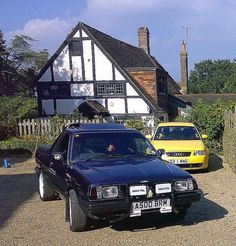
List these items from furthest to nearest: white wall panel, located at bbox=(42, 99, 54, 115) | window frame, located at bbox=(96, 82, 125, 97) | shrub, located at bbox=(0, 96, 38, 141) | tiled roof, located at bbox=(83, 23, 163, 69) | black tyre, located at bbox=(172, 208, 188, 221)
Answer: white wall panel, located at bbox=(42, 99, 54, 115), tiled roof, located at bbox=(83, 23, 163, 69), window frame, located at bbox=(96, 82, 125, 97), shrub, located at bbox=(0, 96, 38, 141), black tyre, located at bbox=(172, 208, 188, 221)

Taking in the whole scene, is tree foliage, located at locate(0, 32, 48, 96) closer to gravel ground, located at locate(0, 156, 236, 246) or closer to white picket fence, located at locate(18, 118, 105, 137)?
white picket fence, located at locate(18, 118, 105, 137)

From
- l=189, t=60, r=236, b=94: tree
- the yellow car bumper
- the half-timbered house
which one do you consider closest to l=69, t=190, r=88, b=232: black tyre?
the yellow car bumper

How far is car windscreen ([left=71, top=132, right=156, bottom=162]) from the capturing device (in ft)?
25.6

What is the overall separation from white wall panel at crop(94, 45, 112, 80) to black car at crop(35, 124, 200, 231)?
2387 centimetres

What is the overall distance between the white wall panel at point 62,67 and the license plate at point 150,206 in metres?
26.7

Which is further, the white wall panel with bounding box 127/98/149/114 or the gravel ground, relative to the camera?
the white wall panel with bounding box 127/98/149/114

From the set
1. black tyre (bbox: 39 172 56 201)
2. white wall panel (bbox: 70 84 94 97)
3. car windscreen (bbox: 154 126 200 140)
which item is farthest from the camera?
white wall panel (bbox: 70 84 94 97)

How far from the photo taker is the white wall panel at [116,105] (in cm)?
3228

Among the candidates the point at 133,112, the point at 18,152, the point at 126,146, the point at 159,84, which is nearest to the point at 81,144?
the point at 126,146

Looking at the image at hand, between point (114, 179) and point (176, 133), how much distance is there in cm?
846

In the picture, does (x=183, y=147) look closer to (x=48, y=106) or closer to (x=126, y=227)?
(x=126, y=227)

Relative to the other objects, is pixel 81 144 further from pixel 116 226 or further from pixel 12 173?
pixel 12 173

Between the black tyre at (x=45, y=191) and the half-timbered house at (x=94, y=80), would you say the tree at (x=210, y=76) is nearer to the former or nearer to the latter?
the half-timbered house at (x=94, y=80)

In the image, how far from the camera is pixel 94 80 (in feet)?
107
